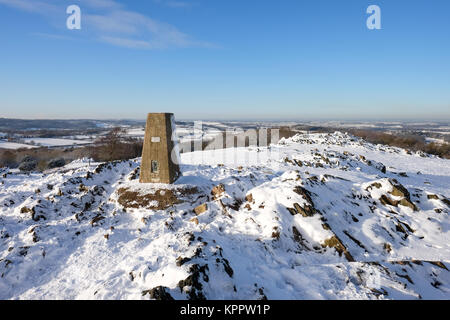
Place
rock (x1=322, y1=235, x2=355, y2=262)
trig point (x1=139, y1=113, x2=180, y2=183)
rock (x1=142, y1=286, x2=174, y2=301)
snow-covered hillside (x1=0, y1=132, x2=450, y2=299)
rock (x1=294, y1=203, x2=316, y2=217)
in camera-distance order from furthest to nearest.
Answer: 1. trig point (x1=139, y1=113, x2=180, y2=183)
2. rock (x1=294, y1=203, x2=316, y2=217)
3. rock (x1=322, y1=235, x2=355, y2=262)
4. snow-covered hillside (x1=0, y1=132, x2=450, y2=299)
5. rock (x1=142, y1=286, x2=174, y2=301)

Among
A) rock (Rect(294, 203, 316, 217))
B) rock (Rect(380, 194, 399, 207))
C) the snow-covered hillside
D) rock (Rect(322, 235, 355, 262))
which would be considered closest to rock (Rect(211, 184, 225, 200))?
the snow-covered hillside

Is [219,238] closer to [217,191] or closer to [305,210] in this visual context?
[305,210]

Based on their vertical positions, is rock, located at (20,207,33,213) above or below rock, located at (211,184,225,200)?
below

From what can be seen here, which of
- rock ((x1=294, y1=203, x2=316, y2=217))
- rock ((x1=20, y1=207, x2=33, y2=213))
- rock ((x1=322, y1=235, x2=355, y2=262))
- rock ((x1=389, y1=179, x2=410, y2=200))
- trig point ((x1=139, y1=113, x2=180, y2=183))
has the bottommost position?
rock ((x1=322, y1=235, x2=355, y2=262))

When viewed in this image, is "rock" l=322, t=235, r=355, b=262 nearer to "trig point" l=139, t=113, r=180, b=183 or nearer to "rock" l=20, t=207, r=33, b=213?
"trig point" l=139, t=113, r=180, b=183

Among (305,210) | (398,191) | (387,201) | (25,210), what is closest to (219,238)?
(305,210)
